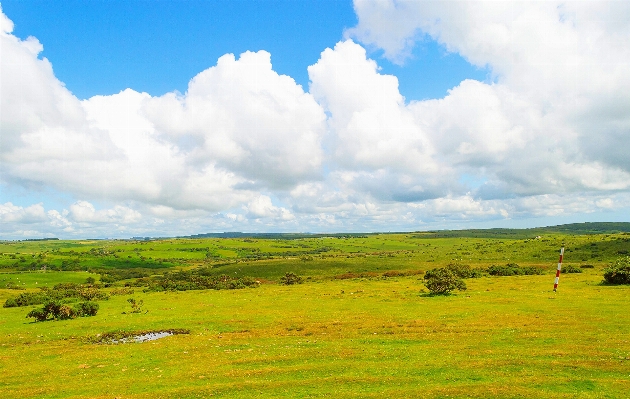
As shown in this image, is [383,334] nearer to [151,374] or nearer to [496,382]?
[496,382]

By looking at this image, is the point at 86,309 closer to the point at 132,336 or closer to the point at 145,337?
the point at 132,336

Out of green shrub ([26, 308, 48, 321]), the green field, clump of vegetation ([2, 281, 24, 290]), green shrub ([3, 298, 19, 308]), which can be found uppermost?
the green field

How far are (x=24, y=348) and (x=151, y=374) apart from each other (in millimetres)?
18705

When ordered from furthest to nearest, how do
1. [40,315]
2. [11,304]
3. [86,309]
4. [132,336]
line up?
[11,304], [86,309], [40,315], [132,336]

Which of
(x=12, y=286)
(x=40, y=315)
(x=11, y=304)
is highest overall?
(x=40, y=315)

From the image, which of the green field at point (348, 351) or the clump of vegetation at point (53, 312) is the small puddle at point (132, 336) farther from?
the clump of vegetation at point (53, 312)

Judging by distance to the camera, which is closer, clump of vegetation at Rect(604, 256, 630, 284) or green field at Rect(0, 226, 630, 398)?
green field at Rect(0, 226, 630, 398)

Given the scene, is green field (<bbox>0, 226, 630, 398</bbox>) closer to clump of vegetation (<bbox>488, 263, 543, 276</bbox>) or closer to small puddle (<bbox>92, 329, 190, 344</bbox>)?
small puddle (<bbox>92, 329, 190, 344</bbox>)

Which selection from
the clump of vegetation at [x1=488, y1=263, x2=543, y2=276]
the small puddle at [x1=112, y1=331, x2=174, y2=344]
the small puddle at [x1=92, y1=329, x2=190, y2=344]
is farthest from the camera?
the clump of vegetation at [x1=488, y1=263, x2=543, y2=276]

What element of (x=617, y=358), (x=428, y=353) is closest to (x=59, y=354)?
(x=428, y=353)

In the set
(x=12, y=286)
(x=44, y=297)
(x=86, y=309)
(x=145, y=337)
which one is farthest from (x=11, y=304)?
(x=12, y=286)

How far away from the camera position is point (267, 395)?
1955 cm

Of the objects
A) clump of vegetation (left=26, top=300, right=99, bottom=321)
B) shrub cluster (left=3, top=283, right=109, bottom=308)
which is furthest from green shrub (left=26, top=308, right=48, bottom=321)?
shrub cluster (left=3, top=283, right=109, bottom=308)

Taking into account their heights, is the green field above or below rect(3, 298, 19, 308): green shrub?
above
